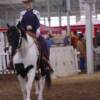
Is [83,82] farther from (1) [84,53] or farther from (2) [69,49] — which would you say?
(1) [84,53]

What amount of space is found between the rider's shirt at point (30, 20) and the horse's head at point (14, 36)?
0.80m

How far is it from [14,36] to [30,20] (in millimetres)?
1143

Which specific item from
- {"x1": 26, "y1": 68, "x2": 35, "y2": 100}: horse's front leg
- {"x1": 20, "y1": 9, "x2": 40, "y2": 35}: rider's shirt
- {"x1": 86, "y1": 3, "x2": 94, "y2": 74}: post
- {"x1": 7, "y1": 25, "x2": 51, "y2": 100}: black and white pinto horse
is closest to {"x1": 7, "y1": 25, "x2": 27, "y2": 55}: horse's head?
{"x1": 7, "y1": 25, "x2": 51, "y2": 100}: black and white pinto horse

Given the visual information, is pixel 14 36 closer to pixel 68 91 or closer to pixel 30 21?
pixel 30 21

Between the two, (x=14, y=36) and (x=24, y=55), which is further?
(x=24, y=55)

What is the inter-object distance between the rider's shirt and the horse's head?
803 millimetres

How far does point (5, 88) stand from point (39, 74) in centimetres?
526

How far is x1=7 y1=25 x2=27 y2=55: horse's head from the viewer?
33.1ft

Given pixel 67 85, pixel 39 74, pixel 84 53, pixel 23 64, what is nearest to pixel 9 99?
pixel 39 74

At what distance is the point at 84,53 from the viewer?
25078 mm

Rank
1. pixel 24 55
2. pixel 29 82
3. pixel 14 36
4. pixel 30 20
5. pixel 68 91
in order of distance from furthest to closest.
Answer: pixel 68 91
pixel 30 20
pixel 24 55
pixel 29 82
pixel 14 36

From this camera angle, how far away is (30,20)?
1117 cm

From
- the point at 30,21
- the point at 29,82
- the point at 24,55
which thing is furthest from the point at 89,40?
the point at 29,82

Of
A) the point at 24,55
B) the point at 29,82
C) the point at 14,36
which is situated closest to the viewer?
the point at 14,36
